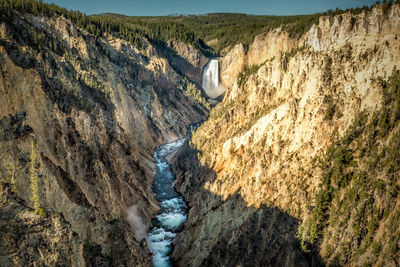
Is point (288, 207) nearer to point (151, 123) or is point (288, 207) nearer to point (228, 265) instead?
point (228, 265)

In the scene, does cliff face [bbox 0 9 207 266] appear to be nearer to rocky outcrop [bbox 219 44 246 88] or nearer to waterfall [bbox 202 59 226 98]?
rocky outcrop [bbox 219 44 246 88]

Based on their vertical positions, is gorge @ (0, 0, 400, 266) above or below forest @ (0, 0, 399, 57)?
below

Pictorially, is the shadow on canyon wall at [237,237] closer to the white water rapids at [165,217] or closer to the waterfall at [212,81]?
the white water rapids at [165,217]

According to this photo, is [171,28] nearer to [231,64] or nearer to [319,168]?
[231,64]

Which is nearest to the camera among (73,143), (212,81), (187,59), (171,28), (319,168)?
(319,168)

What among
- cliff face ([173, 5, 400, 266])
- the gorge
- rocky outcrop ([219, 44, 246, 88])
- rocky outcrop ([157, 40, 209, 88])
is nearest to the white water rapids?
the gorge

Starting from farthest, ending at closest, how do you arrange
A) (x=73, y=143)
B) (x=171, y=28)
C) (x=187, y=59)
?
(x=171, y=28) → (x=187, y=59) → (x=73, y=143)

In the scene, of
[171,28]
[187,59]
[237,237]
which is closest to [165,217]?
[237,237]
